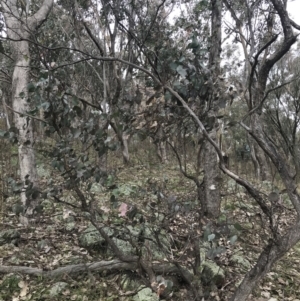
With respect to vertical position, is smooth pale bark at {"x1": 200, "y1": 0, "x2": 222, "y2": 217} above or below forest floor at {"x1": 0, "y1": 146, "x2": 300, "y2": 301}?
above

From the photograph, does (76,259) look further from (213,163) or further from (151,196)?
(213,163)

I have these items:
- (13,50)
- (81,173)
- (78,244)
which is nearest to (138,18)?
(13,50)

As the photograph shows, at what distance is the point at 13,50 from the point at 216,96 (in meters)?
3.23

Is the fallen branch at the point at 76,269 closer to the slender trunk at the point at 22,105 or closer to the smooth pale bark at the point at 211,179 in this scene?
the slender trunk at the point at 22,105

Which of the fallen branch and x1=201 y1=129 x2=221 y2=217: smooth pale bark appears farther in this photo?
x1=201 y1=129 x2=221 y2=217: smooth pale bark

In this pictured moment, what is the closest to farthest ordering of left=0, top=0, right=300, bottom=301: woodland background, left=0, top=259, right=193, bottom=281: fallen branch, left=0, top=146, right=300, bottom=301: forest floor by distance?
1. left=0, top=0, right=300, bottom=301: woodland background
2. left=0, top=146, right=300, bottom=301: forest floor
3. left=0, top=259, right=193, bottom=281: fallen branch

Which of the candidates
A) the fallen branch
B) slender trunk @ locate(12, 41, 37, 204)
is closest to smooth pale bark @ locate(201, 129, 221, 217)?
the fallen branch

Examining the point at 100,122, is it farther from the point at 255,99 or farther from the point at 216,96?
the point at 255,99

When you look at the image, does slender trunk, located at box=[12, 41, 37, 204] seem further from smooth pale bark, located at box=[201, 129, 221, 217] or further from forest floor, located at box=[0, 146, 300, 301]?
smooth pale bark, located at box=[201, 129, 221, 217]

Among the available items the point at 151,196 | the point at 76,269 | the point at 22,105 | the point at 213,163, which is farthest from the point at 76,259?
the point at 213,163

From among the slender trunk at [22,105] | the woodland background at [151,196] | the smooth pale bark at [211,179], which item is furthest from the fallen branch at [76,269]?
the smooth pale bark at [211,179]

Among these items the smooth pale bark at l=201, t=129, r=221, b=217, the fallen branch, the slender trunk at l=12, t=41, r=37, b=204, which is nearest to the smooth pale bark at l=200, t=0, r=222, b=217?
the smooth pale bark at l=201, t=129, r=221, b=217

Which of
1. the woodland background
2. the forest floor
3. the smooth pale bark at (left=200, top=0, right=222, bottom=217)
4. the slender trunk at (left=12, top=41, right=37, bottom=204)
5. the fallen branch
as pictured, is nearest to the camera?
the woodland background

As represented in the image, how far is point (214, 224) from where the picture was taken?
2.16 m
